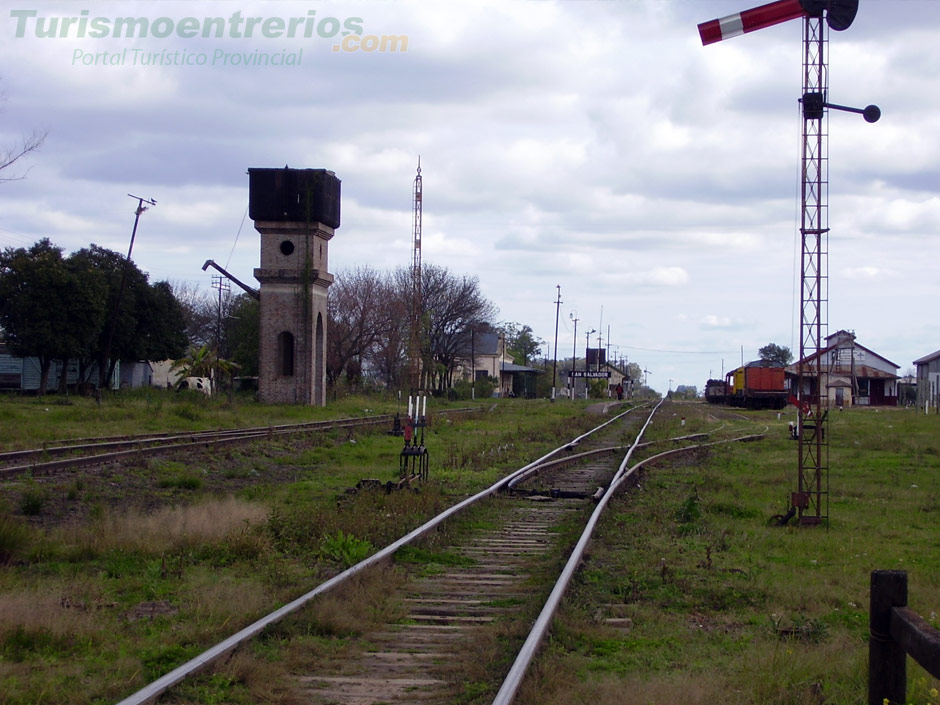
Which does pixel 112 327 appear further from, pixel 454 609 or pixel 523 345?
pixel 523 345

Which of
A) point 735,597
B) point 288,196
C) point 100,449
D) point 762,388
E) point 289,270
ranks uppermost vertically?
point 288,196

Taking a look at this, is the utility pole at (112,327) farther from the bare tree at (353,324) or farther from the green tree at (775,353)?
the green tree at (775,353)

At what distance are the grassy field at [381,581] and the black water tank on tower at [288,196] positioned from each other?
26933 millimetres

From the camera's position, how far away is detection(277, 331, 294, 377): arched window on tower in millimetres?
44438

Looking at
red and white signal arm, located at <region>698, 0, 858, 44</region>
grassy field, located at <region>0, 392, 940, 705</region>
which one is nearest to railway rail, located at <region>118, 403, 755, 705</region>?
grassy field, located at <region>0, 392, 940, 705</region>

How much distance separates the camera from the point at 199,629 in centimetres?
652

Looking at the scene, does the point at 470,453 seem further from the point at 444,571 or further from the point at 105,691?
the point at 105,691

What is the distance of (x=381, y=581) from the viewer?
26.4 feet

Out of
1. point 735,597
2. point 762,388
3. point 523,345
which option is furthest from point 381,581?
point 523,345

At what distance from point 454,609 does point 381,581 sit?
857 millimetres

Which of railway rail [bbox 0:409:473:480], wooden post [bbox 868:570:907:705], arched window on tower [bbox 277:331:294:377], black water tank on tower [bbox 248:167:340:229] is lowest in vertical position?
railway rail [bbox 0:409:473:480]

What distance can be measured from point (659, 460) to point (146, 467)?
433 inches

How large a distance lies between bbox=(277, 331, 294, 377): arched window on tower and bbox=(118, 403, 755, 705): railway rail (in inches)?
1242

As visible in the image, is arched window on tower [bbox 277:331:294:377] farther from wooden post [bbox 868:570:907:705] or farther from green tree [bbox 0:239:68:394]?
wooden post [bbox 868:570:907:705]
